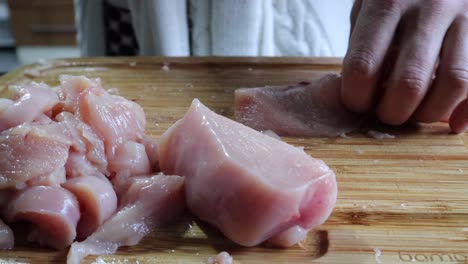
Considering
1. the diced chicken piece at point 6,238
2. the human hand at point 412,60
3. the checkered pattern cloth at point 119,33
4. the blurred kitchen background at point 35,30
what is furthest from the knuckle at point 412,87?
the blurred kitchen background at point 35,30

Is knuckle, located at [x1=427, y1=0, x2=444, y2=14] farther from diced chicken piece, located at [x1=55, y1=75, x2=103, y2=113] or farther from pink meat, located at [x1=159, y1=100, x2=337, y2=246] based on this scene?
diced chicken piece, located at [x1=55, y1=75, x2=103, y2=113]

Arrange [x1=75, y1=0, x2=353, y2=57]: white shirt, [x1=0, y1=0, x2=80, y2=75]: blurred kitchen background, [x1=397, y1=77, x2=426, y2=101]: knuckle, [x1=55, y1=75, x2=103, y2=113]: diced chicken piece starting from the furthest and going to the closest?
[x1=0, y1=0, x2=80, y2=75]: blurred kitchen background
[x1=75, y1=0, x2=353, y2=57]: white shirt
[x1=397, y1=77, x2=426, y2=101]: knuckle
[x1=55, y1=75, x2=103, y2=113]: diced chicken piece

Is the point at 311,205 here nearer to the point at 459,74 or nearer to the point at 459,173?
the point at 459,173

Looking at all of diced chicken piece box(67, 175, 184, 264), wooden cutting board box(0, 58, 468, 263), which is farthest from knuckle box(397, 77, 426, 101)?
diced chicken piece box(67, 175, 184, 264)

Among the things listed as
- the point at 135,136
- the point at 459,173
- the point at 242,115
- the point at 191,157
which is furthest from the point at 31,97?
the point at 459,173

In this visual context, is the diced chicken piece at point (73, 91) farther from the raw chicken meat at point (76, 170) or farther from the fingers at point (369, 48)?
the fingers at point (369, 48)

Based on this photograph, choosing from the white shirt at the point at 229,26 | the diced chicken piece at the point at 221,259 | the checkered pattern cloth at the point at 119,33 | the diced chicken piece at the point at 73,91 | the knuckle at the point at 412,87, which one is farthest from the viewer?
the checkered pattern cloth at the point at 119,33
